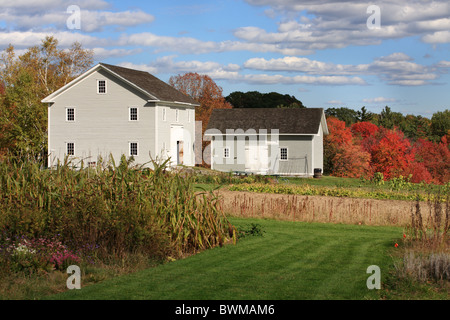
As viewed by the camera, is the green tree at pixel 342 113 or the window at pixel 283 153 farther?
the green tree at pixel 342 113

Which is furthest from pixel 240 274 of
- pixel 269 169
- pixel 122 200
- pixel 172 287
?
pixel 269 169

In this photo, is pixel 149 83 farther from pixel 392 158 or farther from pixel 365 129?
pixel 365 129

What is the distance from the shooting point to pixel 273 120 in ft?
155

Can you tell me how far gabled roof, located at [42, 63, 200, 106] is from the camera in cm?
4153

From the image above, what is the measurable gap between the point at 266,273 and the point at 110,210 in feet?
11.7

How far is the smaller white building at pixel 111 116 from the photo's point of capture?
41.6 metres

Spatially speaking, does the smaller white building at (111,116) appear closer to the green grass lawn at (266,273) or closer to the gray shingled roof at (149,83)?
the gray shingled roof at (149,83)

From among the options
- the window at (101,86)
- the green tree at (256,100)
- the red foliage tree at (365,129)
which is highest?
the green tree at (256,100)

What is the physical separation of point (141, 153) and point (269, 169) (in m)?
11.2

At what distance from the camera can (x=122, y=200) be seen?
11516 mm

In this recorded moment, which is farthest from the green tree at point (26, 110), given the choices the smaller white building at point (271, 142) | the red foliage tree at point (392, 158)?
the red foliage tree at point (392, 158)

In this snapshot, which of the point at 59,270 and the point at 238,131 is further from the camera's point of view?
the point at 238,131

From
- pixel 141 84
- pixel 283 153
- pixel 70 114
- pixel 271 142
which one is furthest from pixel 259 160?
pixel 70 114
